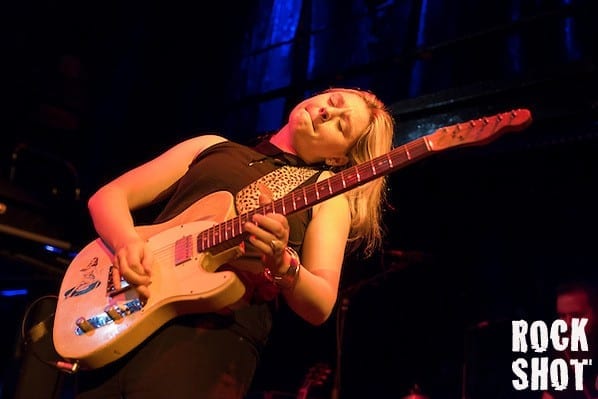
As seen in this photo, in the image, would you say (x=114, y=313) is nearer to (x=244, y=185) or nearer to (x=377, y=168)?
(x=244, y=185)

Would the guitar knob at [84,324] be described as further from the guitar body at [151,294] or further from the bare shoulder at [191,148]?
the bare shoulder at [191,148]

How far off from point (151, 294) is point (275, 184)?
21.1 inches

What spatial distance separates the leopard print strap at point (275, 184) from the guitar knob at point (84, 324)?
1.76ft

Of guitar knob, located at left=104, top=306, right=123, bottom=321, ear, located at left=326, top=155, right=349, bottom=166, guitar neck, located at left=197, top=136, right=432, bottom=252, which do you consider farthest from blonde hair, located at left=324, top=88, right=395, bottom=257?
guitar knob, located at left=104, top=306, right=123, bottom=321

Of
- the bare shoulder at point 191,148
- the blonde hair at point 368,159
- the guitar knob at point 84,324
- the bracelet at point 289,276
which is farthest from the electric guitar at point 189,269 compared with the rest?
the blonde hair at point 368,159

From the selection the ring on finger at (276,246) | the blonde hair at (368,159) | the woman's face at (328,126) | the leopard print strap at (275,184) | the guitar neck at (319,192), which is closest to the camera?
the ring on finger at (276,246)

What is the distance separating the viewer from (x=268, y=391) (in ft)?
15.0

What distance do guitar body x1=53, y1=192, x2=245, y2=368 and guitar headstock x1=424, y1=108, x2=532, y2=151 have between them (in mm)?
630

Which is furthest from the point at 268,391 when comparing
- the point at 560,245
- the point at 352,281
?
the point at 560,245

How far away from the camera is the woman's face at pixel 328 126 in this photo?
2143mm

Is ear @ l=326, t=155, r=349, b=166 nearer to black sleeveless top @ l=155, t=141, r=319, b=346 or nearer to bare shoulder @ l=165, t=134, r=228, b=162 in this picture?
black sleeveless top @ l=155, t=141, r=319, b=346

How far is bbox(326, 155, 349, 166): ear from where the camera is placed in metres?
2.22

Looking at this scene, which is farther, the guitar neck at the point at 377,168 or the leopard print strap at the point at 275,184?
the leopard print strap at the point at 275,184

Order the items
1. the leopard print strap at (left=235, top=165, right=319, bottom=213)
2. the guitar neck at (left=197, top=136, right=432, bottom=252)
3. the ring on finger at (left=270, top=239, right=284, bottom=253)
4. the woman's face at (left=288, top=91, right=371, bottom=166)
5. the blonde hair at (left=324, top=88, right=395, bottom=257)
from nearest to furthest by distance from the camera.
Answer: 1. the ring on finger at (left=270, top=239, right=284, bottom=253)
2. the guitar neck at (left=197, top=136, right=432, bottom=252)
3. the leopard print strap at (left=235, top=165, right=319, bottom=213)
4. the woman's face at (left=288, top=91, right=371, bottom=166)
5. the blonde hair at (left=324, top=88, right=395, bottom=257)
